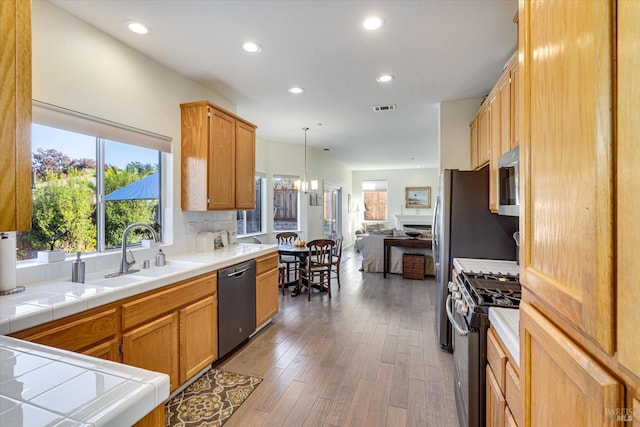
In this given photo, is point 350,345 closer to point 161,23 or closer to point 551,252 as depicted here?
point 551,252

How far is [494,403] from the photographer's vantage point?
1340 millimetres

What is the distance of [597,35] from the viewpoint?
48 cm

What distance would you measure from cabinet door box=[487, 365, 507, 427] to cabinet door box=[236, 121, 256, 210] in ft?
9.61

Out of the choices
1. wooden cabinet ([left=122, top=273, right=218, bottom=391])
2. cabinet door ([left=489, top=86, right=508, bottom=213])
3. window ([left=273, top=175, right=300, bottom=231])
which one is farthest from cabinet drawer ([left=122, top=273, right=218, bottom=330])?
window ([left=273, top=175, right=300, bottom=231])

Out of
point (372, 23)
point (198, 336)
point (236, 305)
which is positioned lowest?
point (198, 336)

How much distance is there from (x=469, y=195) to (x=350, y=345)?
189 centimetres

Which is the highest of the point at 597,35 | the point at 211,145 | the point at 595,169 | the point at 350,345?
the point at 211,145

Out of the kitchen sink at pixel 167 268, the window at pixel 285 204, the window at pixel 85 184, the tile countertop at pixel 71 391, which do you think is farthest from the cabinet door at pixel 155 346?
the window at pixel 285 204

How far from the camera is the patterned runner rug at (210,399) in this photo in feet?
6.50

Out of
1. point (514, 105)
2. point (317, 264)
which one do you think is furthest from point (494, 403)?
point (317, 264)

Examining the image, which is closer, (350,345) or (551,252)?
(551,252)

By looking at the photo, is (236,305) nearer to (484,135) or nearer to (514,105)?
(514,105)

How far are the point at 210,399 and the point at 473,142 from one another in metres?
3.72

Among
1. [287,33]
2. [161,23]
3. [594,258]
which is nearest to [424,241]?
[287,33]
